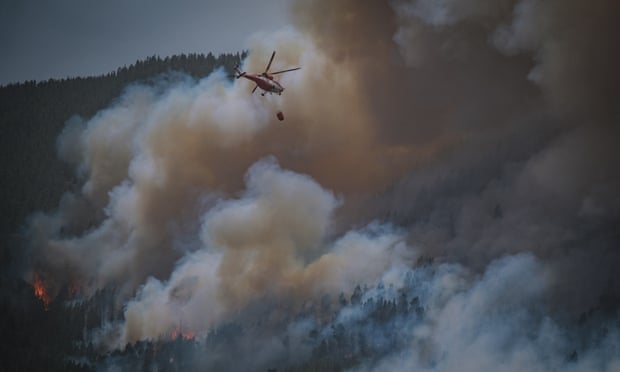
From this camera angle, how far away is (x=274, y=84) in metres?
160
